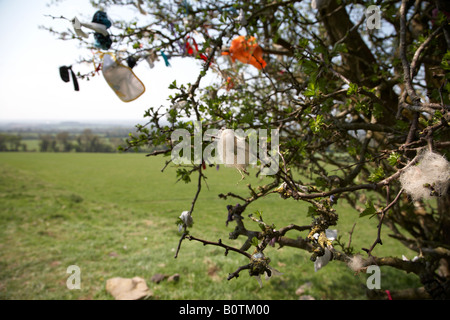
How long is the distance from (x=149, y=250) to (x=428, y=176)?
6769 millimetres

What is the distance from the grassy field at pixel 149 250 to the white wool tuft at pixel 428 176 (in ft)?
2.52

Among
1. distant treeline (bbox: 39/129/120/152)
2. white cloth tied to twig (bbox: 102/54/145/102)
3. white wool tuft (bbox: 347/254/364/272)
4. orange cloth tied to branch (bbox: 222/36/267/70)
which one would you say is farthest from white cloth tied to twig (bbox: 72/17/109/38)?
distant treeline (bbox: 39/129/120/152)

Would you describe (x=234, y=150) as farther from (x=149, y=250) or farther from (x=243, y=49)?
(x=149, y=250)

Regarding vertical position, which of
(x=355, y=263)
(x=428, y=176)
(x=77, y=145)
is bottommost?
(x=77, y=145)

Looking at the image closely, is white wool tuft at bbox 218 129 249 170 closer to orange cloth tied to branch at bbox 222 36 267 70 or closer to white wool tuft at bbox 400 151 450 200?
white wool tuft at bbox 400 151 450 200

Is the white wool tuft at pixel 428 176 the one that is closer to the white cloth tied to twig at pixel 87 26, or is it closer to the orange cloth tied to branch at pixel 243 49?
the orange cloth tied to branch at pixel 243 49

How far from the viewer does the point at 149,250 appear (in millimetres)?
6863

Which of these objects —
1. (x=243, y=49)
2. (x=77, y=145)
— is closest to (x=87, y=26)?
(x=243, y=49)

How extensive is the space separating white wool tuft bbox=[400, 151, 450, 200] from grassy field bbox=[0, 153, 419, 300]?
77 centimetres

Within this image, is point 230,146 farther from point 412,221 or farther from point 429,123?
point 412,221

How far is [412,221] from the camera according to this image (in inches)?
127

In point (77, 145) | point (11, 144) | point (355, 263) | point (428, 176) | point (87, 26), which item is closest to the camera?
point (428, 176)
